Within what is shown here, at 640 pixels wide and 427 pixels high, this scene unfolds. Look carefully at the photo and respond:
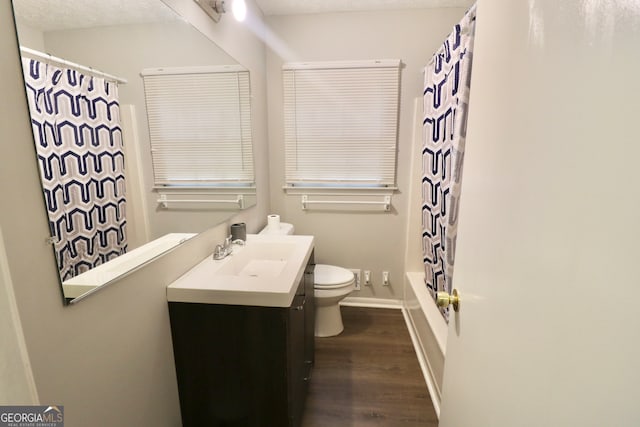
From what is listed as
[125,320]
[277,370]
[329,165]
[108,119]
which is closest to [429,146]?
[329,165]

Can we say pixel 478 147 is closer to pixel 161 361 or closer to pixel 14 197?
pixel 14 197

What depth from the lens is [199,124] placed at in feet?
4.78

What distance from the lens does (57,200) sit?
0.73 metres

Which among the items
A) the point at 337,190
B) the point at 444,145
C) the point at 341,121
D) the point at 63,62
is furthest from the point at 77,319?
the point at 341,121

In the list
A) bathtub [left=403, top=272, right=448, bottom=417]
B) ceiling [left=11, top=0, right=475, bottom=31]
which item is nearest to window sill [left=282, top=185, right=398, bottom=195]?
bathtub [left=403, top=272, right=448, bottom=417]

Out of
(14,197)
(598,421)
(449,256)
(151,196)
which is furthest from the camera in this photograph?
(449,256)

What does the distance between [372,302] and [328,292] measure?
804 millimetres

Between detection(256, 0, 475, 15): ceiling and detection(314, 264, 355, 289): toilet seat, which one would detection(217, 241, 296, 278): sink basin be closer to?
detection(314, 264, 355, 289): toilet seat

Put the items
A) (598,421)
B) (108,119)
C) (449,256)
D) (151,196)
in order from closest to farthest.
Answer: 1. (598,421)
2. (108,119)
3. (151,196)
4. (449,256)

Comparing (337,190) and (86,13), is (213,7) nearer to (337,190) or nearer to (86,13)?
(86,13)

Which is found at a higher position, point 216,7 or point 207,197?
point 216,7

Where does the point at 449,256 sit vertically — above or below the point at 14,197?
below

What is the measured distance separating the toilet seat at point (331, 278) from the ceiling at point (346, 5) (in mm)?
2068

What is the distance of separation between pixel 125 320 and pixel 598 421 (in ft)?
3.84
